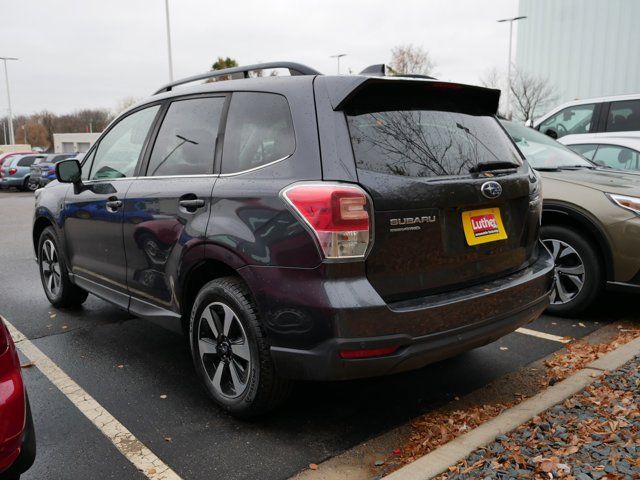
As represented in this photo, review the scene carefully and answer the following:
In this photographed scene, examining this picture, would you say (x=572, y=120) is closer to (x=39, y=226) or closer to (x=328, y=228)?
(x=39, y=226)

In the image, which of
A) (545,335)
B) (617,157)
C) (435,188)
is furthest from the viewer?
(617,157)

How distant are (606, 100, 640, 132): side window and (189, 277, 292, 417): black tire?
8.33 meters

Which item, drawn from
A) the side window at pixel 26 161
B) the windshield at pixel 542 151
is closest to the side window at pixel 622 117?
the windshield at pixel 542 151

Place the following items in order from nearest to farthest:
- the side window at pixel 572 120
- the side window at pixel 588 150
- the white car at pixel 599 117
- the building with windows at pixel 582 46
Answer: the side window at pixel 588 150
the white car at pixel 599 117
the side window at pixel 572 120
the building with windows at pixel 582 46

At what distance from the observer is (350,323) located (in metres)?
2.51

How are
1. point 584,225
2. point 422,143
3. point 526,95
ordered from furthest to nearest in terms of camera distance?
point 526,95 → point 584,225 → point 422,143

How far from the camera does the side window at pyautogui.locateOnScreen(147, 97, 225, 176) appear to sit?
3.29 meters

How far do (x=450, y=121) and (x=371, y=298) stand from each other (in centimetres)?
114

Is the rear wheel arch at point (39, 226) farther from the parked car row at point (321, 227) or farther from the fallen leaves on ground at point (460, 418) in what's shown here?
the fallen leaves on ground at point (460, 418)

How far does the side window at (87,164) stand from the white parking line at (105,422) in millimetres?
1399

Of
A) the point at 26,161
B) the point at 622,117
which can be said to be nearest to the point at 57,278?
the point at 622,117

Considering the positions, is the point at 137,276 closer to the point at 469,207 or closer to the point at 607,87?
the point at 469,207

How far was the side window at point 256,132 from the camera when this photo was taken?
112 inches

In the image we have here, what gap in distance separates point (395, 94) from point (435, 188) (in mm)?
527
